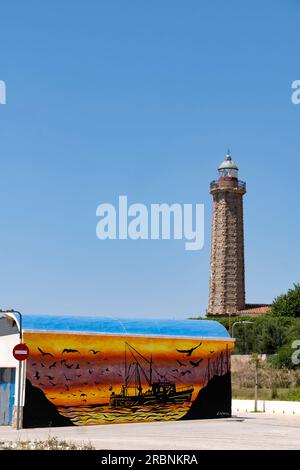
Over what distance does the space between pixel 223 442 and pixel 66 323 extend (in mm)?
9350

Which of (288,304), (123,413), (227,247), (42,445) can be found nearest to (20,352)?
(123,413)

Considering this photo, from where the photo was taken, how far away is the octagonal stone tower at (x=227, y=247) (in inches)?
4373

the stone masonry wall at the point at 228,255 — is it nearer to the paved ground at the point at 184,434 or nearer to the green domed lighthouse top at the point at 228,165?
the green domed lighthouse top at the point at 228,165

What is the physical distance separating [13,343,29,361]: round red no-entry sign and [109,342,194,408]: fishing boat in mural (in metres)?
4.99

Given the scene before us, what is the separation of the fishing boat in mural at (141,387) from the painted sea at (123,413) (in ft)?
0.69

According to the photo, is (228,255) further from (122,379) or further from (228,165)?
(122,379)

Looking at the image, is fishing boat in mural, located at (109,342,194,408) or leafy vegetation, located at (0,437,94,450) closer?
leafy vegetation, located at (0,437,94,450)

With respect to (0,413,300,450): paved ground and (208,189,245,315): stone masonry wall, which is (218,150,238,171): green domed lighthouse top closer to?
(208,189,245,315): stone masonry wall

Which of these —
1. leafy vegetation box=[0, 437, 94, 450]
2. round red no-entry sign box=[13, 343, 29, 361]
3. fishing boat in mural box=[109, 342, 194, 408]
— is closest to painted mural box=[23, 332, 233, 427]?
fishing boat in mural box=[109, 342, 194, 408]

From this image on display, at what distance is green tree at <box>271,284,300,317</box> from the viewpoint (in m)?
95.1

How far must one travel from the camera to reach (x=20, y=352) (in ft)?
84.4

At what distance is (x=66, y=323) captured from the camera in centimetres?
2847
